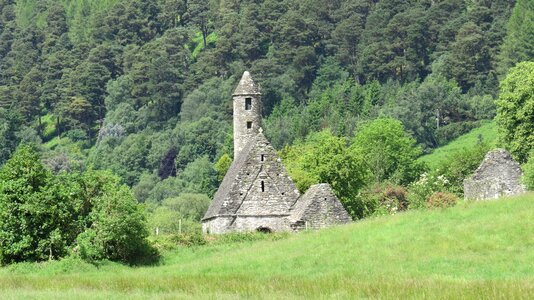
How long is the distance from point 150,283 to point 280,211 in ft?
84.4

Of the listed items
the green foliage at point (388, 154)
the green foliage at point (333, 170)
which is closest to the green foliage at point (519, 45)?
the green foliage at point (388, 154)

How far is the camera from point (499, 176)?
61438mm

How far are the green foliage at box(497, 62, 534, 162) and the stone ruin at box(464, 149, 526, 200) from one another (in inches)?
771

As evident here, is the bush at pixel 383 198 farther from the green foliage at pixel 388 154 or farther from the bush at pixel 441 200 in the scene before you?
the bush at pixel 441 200

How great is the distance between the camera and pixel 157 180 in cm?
15900

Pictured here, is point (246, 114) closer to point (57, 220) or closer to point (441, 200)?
point (441, 200)

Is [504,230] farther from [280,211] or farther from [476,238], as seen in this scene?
[280,211]

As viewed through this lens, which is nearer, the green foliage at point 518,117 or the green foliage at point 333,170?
the green foliage at point 333,170

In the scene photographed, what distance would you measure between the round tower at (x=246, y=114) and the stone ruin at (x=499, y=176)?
2027cm

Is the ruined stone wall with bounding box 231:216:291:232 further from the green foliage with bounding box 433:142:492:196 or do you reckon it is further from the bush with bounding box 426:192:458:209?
the green foliage with bounding box 433:142:492:196

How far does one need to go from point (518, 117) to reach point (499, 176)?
71.6 ft

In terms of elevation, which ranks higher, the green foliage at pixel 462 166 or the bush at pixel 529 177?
the green foliage at pixel 462 166

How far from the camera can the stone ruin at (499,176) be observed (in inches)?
2418

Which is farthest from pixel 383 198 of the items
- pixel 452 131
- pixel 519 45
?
pixel 519 45
